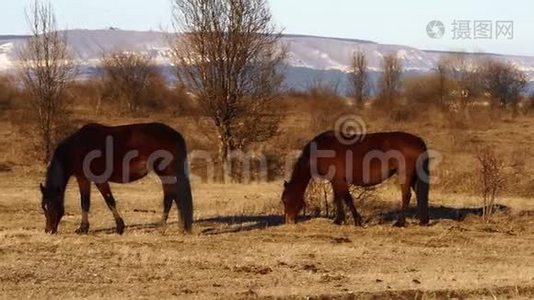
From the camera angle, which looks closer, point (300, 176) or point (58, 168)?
point (58, 168)

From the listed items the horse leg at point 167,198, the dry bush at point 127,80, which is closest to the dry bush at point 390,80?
the dry bush at point 127,80

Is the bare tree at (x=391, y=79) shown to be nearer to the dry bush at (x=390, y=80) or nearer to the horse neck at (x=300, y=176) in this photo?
the dry bush at (x=390, y=80)

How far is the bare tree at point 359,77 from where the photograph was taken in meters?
62.5

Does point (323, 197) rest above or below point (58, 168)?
below

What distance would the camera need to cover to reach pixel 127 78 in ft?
179

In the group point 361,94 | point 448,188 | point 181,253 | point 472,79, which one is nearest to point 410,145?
point 181,253

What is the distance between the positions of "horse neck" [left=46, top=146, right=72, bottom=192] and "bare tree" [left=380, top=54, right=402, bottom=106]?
51003 mm

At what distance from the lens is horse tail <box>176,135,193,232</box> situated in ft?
44.1

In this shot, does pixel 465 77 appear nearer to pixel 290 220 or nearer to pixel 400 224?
pixel 400 224

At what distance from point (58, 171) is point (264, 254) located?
4.17 meters

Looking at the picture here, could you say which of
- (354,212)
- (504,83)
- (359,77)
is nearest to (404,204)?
(354,212)

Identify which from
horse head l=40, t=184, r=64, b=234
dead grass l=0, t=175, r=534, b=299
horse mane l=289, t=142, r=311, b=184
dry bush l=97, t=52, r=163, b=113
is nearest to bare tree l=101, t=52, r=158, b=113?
dry bush l=97, t=52, r=163, b=113

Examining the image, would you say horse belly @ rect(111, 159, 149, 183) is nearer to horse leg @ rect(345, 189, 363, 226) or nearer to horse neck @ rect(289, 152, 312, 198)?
horse neck @ rect(289, 152, 312, 198)

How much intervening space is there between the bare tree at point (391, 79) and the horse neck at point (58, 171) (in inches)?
2008
